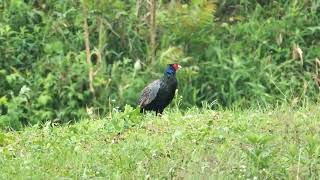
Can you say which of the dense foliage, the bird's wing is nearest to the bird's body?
the bird's wing

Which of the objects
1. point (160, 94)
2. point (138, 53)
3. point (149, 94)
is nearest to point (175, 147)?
point (160, 94)

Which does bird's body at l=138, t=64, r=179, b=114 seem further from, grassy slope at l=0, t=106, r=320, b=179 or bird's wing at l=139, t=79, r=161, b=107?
grassy slope at l=0, t=106, r=320, b=179

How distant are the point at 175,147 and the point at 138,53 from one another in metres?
4.83

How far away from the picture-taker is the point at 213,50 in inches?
393

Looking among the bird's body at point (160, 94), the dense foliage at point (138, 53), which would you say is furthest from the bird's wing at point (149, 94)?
the dense foliage at point (138, 53)

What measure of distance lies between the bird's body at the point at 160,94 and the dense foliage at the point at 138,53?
1097 millimetres

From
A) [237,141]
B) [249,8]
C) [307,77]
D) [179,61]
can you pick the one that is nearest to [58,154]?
[237,141]

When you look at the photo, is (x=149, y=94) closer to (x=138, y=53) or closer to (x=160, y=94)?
(x=160, y=94)

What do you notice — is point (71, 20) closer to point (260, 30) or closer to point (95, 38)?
point (95, 38)

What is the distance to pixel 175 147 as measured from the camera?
18.0 feet

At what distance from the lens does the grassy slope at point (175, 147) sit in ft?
→ 16.1

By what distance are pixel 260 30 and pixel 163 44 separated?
1.29 meters

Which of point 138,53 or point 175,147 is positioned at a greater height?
point 175,147

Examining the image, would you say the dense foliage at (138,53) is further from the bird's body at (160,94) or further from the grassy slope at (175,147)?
the grassy slope at (175,147)
